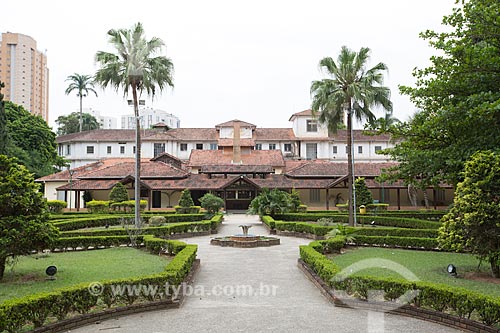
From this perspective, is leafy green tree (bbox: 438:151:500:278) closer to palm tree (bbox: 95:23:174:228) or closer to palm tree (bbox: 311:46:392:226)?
palm tree (bbox: 311:46:392:226)

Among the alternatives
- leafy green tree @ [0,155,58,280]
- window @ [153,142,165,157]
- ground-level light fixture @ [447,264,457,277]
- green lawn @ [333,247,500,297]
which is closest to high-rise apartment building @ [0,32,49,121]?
window @ [153,142,165,157]

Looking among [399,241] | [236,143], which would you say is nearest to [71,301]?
[399,241]

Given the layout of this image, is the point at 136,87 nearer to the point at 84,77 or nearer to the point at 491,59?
the point at 491,59

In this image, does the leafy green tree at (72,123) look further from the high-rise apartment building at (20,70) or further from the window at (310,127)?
the window at (310,127)

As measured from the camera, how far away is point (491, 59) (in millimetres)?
13594

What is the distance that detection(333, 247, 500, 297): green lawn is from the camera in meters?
9.98

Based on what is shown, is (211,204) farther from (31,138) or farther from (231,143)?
(31,138)

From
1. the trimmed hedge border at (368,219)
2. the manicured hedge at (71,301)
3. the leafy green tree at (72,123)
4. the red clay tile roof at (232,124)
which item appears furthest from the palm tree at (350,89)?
the leafy green tree at (72,123)

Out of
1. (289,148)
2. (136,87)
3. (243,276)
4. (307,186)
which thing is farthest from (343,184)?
(243,276)

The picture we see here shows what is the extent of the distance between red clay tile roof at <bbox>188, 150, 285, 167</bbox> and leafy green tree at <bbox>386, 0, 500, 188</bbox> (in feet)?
90.6

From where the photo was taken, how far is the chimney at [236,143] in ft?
150

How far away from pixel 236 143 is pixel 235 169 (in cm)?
698

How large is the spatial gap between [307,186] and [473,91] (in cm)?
2336

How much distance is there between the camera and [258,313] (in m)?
8.06
